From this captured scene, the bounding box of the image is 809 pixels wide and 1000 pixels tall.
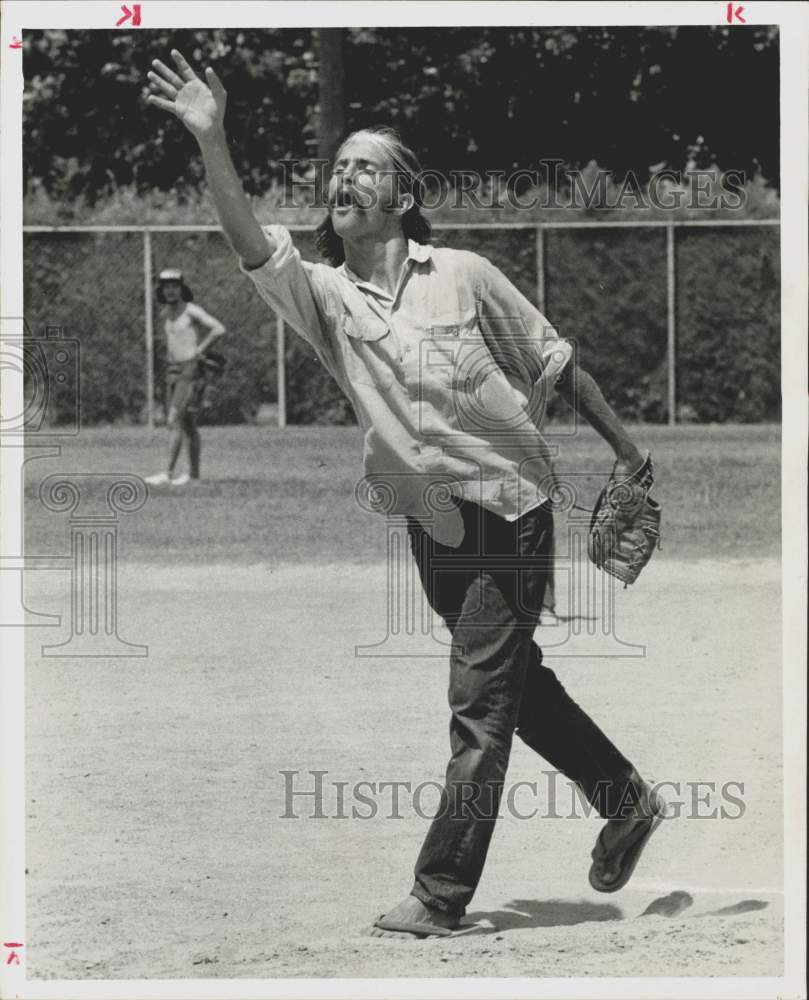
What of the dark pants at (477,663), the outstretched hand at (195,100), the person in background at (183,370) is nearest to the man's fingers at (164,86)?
the outstretched hand at (195,100)

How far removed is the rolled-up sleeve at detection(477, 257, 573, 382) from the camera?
5.04 meters

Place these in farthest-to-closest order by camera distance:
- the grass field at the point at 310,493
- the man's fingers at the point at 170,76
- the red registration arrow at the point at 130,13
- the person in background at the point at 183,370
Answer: the person in background at the point at 183,370
the grass field at the point at 310,493
the red registration arrow at the point at 130,13
the man's fingers at the point at 170,76

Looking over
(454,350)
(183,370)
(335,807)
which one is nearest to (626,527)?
(454,350)

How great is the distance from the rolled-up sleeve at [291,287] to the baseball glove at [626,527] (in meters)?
0.93

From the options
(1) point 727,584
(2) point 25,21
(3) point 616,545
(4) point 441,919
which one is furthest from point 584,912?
(1) point 727,584

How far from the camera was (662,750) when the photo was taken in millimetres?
6707

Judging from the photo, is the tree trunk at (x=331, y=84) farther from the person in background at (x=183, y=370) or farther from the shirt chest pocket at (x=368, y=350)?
the shirt chest pocket at (x=368, y=350)

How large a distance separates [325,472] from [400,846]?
10.6 meters

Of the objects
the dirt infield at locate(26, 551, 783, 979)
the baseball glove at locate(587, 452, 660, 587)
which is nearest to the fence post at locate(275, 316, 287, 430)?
the dirt infield at locate(26, 551, 783, 979)

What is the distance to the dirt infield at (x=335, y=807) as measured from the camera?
4945 millimetres

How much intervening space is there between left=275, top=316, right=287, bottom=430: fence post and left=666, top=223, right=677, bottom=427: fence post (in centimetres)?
399

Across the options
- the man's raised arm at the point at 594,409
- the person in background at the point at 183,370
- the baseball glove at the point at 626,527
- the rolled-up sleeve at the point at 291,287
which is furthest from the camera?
the person in background at the point at 183,370

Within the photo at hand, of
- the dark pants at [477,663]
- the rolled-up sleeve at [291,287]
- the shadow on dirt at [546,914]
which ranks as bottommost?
the shadow on dirt at [546,914]

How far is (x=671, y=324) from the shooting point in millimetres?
20469
